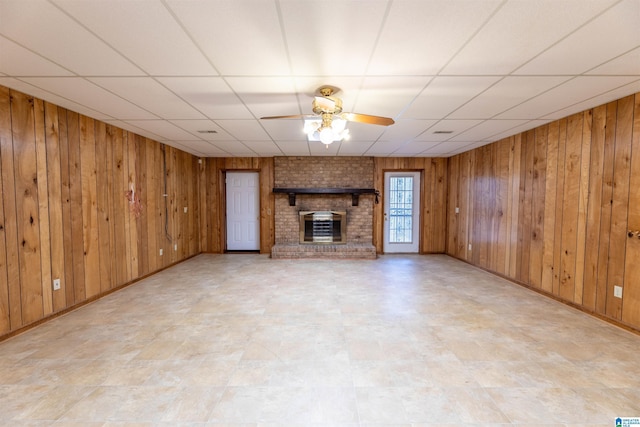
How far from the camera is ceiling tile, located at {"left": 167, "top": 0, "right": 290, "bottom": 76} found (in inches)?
59.1

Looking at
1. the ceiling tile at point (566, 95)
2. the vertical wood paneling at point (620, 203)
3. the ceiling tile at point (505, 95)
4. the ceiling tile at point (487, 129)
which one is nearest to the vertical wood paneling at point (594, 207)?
the vertical wood paneling at point (620, 203)

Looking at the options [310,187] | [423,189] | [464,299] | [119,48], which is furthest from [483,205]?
[119,48]

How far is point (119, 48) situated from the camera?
1.89m

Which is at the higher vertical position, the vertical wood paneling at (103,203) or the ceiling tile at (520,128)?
the ceiling tile at (520,128)

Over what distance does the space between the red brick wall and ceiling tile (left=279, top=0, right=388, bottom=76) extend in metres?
4.31

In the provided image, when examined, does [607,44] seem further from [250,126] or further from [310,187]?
[310,187]

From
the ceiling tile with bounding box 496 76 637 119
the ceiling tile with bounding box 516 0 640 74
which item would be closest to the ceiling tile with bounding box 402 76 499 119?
the ceiling tile with bounding box 516 0 640 74

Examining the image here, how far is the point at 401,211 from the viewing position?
22.1ft

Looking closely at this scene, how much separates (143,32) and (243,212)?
528cm

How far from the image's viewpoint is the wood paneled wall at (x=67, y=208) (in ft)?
8.58

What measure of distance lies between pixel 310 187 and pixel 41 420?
17.6 ft

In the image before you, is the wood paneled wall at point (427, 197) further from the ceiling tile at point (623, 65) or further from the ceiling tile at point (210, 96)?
the ceiling tile at point (623, 65)

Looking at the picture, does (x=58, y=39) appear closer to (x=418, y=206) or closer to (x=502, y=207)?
(x=502, y=207)

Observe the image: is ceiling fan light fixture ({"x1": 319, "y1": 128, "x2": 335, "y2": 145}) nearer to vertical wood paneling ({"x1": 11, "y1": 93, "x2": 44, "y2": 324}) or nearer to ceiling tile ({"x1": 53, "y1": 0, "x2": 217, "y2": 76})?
ceiling tile ({"x1": 53, "y1": 0, "x2": 217, "y2": 76})
